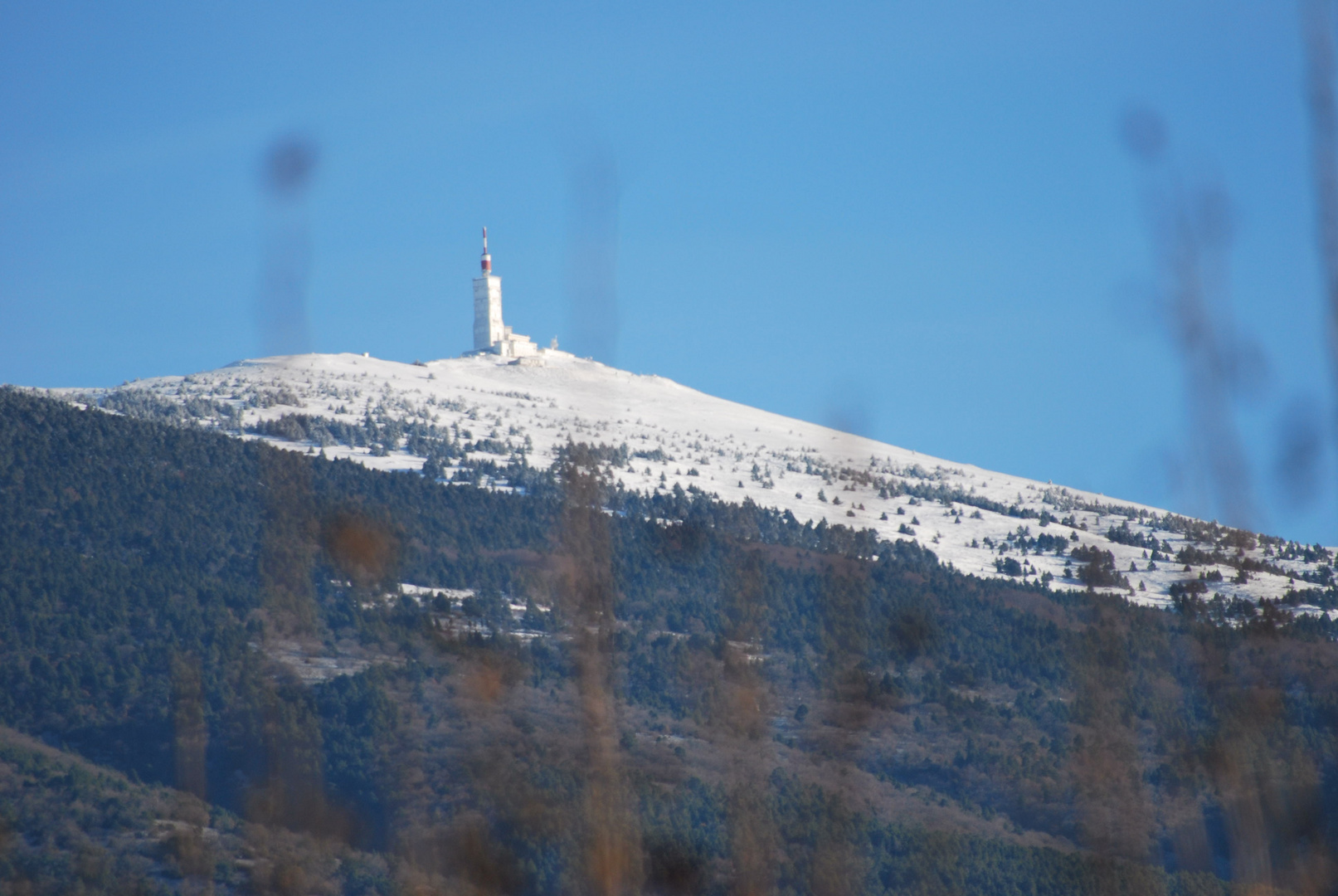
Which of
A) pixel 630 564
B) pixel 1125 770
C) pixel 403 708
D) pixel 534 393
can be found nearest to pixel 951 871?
pixel 1125 770

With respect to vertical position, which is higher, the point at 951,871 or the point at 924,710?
the point at 924,710

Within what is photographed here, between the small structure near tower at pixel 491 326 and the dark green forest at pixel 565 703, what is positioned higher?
the small structure near tower at pixel 491 326

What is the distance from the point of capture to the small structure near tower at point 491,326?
7806 centimetres

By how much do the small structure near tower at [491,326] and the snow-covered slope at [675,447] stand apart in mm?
3627

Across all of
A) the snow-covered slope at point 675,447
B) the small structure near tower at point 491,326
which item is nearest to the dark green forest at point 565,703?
the snow-covered slope at point 675,447

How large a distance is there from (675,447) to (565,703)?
30415mm

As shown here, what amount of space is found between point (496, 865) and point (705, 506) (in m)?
27.8

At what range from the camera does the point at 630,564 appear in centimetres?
3816

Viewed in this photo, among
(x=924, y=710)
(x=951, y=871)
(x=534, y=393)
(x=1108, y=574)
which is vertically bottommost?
(x=951, y=871)

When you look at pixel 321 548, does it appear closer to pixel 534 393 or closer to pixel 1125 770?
pixel 1125 770

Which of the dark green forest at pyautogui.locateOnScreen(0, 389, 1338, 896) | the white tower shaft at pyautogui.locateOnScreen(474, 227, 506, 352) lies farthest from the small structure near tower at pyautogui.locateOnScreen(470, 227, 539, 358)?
the dark green forest at pyautogui.locateOnScreen(0, 389, 1338, 896)

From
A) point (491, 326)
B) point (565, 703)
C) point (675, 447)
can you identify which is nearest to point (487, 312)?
point (491, 326)

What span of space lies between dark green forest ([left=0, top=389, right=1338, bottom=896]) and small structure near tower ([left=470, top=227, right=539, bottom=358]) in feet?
114

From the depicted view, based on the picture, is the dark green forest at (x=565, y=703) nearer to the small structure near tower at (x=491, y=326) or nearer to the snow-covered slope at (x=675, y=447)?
the snow-covered slope at (x=675, y=447)
